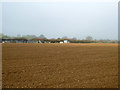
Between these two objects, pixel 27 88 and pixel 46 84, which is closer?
pixel 27 88

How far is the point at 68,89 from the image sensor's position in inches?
162

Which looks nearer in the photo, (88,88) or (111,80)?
(88,88)

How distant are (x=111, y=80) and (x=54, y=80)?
210cm

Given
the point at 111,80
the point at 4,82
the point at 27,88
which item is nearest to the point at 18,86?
the point at 27,88

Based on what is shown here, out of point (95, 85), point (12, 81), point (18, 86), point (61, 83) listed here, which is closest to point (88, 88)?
point (95, 85)

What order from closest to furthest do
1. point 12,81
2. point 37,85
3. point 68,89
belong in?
1. point 68,89
2. point 37,85
3. point 12,81

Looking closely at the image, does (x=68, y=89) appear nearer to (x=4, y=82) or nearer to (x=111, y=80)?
(x=111, y=80)

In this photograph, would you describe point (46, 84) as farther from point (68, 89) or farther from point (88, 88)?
point (88, 88)

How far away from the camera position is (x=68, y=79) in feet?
16.8

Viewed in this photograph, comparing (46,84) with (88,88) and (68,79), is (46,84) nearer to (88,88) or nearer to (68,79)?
(68,79)

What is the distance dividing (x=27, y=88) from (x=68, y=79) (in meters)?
1.61

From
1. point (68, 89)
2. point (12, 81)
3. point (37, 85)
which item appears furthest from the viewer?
point (12, 81)

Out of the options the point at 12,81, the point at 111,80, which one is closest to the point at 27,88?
the point at 12,81

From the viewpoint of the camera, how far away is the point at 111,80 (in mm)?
5062
